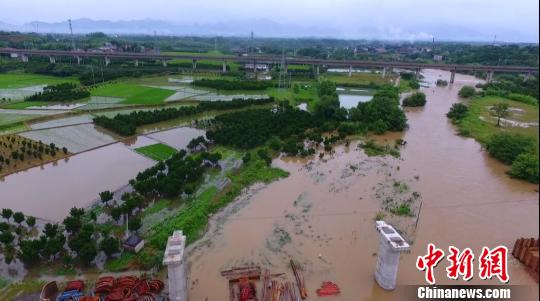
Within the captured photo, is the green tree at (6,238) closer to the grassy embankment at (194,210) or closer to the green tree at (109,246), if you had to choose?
the green tree at (109,246)

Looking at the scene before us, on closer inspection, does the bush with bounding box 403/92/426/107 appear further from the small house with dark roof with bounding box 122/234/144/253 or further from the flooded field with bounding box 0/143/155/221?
the small house with dark roof with bounding box 122/234/144/253

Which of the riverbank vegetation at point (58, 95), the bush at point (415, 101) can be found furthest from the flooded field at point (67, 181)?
the bush at point (415, 101)

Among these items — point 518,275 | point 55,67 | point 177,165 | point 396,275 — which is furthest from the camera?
point 55,67

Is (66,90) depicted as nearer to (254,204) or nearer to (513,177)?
(254,204)

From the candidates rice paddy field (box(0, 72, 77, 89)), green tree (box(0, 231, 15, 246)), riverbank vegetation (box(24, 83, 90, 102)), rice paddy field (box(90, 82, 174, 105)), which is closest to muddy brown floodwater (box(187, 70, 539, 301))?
green tree (box(0, 231, 15, 246))

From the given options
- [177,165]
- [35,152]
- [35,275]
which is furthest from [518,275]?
[35,152]

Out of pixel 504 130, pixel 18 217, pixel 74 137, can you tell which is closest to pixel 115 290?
pixel 18 217
